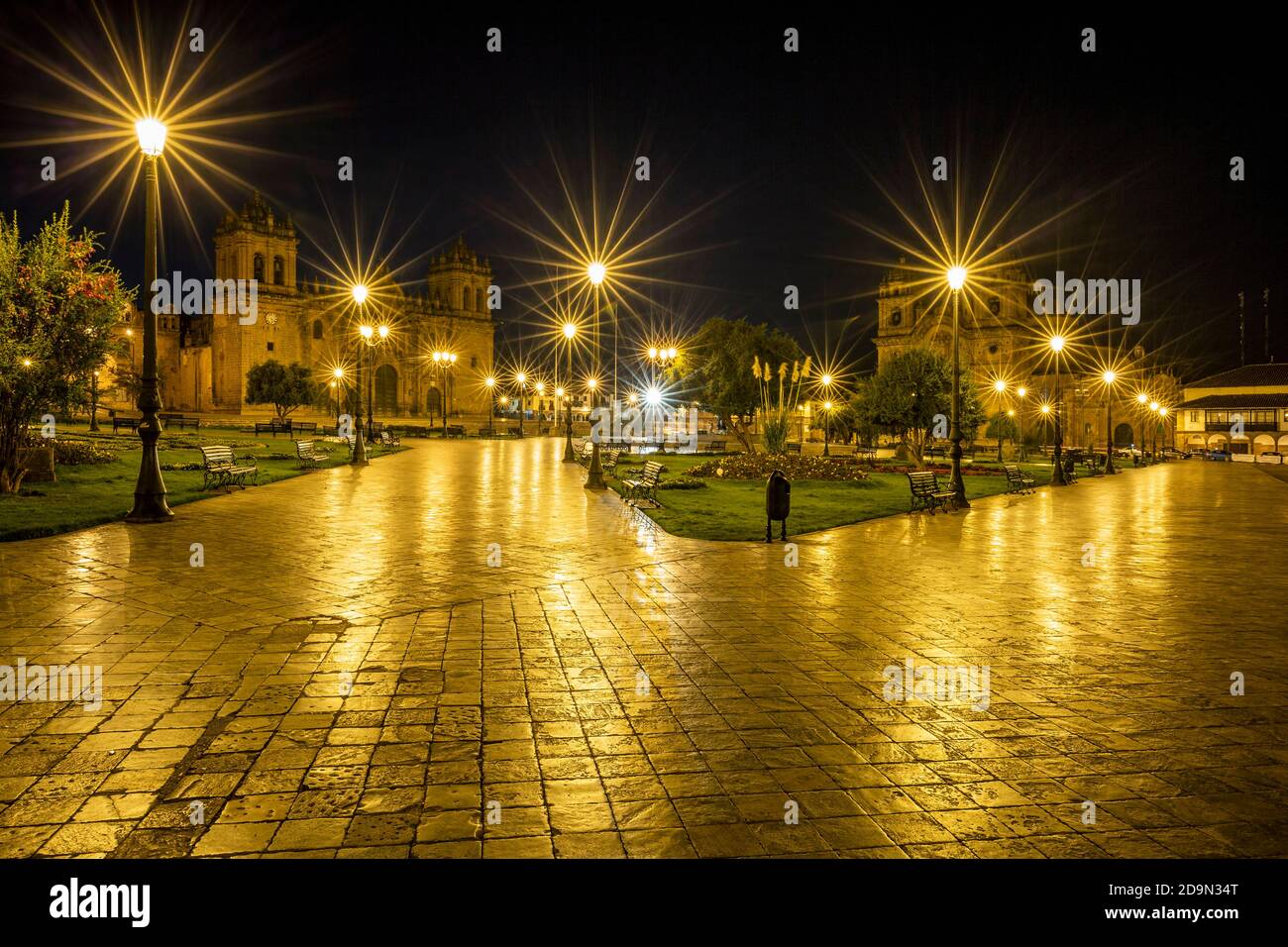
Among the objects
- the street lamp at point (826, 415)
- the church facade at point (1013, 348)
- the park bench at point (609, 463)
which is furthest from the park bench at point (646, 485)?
the church facade at point (1013, 348)

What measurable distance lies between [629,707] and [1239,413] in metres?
89.7

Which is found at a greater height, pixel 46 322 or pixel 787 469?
pixel 46 322

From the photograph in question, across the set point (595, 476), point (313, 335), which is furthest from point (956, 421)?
point (313, 335)

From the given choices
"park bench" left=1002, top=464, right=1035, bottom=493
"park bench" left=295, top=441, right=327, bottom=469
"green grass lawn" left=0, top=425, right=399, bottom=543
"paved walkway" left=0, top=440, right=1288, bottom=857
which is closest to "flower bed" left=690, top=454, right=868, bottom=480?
"park bench" left=1002, top=464, right=1035, bottom=493

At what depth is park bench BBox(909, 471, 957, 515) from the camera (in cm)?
1639

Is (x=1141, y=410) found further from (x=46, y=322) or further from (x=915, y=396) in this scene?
(x=46, y=322)

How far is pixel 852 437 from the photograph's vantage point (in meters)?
73.9

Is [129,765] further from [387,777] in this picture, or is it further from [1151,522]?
[1151,522]

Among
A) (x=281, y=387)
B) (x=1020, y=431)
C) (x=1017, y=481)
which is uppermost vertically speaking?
(x=281, y=387)

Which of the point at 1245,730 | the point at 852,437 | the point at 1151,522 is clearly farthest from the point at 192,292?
the point at 1245,730

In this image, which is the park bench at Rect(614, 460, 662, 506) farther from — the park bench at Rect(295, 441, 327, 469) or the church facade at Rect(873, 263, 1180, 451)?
the church facade at Rect(873, 263, 1180, 451)

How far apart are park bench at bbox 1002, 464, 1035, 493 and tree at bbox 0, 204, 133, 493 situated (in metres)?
21.5

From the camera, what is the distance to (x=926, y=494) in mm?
16469
